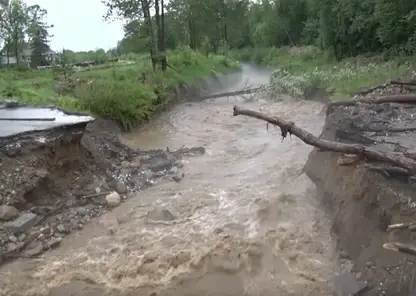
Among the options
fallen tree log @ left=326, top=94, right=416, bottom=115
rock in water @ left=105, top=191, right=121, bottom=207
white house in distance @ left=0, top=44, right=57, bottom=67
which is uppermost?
white house in distance @ left=0, top=44, right=57, bottom=67

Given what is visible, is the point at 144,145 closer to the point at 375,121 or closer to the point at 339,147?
the point at 375,121

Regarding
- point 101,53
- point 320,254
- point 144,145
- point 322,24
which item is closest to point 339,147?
point 320,254

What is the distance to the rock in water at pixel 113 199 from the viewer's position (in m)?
9.57

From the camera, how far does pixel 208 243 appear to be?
7.68 m

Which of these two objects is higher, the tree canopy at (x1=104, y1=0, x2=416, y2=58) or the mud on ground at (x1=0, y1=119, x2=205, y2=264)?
the tree canopy at (x1=104, y1=0, x2=416, y2=58)

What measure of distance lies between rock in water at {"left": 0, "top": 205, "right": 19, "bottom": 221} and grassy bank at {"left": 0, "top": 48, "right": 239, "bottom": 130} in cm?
571

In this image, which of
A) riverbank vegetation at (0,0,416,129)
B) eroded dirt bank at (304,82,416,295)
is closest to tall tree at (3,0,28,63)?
riverbank vegetation at (0,0,416,129)

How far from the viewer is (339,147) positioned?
6.96 meters

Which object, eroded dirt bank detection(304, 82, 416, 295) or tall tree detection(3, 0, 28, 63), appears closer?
eroded dirt bank detection(304, 82, 416, 295)

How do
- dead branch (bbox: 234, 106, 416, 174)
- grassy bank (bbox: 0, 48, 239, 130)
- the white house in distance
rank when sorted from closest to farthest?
dead branch (bbox: 234, 106, 416, 174) < grassy bank (bbox: 0, 48, 239, 130) < the white house in distance

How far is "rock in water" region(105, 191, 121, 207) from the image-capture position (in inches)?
377

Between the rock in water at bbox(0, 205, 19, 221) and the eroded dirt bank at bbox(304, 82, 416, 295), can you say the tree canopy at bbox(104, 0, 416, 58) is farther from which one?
the rock in water at bbox(0, 205, 19, 221)

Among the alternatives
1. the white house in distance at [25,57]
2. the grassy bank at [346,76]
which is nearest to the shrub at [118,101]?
the grassy bank at [346,76]

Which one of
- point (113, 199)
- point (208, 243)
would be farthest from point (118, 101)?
point (208, 243)
